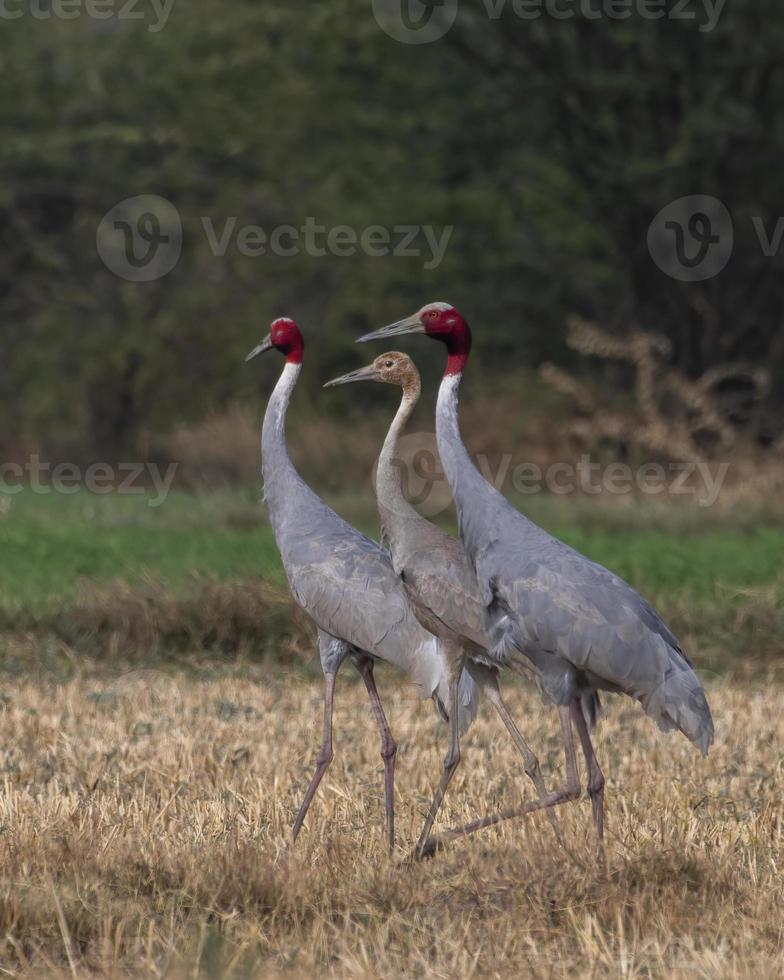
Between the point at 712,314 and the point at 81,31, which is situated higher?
the point at 81,31

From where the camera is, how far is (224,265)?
2300cm

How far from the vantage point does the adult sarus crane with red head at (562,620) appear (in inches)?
198

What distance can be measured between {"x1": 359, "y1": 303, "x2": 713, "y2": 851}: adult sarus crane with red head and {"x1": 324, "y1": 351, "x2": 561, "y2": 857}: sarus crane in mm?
86

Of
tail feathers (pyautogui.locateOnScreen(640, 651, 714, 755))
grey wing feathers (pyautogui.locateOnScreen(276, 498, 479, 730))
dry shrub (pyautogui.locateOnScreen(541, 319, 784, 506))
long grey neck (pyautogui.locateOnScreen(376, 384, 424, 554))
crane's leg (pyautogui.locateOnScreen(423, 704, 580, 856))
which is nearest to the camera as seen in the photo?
crane's leg (pyautogui.locateOnScreen(423, 704, 580, 856))

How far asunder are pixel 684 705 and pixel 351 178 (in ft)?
59.7

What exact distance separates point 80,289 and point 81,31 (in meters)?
4.25

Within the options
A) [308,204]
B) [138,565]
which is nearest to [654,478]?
[138,565]

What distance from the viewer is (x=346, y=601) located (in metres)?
5.59

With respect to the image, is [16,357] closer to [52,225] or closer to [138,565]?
[52,225]

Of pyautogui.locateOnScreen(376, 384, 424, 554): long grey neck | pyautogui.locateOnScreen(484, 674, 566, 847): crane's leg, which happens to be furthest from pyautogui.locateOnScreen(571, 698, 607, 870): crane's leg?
pyautogui.locateOnScreen(376, 384, 424, 554): long grey neck

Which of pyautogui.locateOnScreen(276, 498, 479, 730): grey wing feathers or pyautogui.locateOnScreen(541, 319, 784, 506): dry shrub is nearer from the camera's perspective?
pyautogui.locateOnScreen(276, 498, 479, 730): grey wing feathers

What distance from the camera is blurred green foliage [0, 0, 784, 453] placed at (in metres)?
17.8

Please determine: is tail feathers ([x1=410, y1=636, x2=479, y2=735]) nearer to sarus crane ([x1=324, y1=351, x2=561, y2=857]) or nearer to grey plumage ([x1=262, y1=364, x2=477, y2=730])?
grey plumage ([x1=262, y1=364, x2=477, y2=730])

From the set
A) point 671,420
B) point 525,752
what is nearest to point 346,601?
point 525,752
